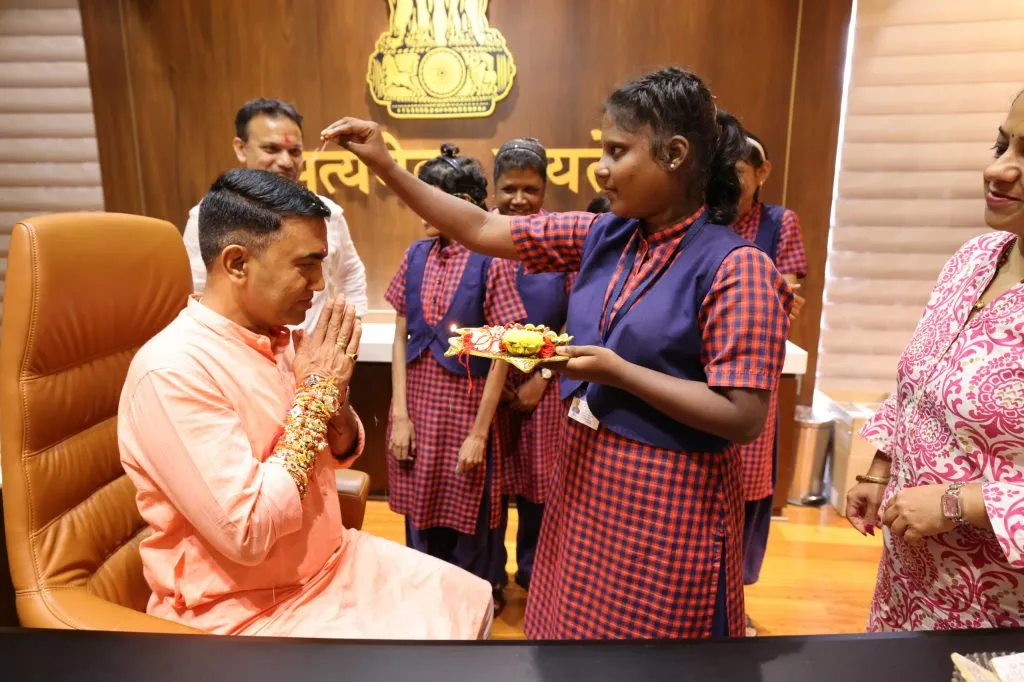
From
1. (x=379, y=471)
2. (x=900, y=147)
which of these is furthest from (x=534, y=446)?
(x=900, y=147)

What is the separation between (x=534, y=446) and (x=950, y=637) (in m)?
1.59

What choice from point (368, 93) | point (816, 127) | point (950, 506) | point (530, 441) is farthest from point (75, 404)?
point (816, 127)

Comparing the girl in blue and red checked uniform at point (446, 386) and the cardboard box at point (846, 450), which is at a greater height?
the girl in blue and red checked uniform at point (446, 386)

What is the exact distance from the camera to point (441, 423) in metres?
2.25

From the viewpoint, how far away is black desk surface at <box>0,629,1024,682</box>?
0.80 metres

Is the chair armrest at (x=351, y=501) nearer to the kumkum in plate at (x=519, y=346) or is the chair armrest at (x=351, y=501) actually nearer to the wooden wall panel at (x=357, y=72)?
the kumkum in plate at (x=519, y=346)

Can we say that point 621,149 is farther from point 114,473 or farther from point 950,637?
point 114,473

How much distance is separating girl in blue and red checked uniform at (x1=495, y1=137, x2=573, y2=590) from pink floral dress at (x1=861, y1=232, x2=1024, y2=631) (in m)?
1.10

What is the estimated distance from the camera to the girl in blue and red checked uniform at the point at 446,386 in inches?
85.4

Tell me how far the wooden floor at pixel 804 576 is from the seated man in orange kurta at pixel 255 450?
1080 mm

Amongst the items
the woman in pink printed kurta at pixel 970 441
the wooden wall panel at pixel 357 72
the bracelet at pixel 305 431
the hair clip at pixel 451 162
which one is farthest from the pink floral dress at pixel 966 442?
the wooden wall panel at pixel 357 72

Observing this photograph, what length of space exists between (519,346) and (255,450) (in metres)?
0.53

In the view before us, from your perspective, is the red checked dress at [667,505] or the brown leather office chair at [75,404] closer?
the red checked dress at [667,505]

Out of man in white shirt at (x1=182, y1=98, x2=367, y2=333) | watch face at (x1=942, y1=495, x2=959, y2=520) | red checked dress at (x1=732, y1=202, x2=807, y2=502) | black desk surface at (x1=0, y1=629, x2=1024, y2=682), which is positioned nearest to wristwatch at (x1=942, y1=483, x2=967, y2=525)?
watch face at (x1=942, y1=495, x2=959, y2=520)
